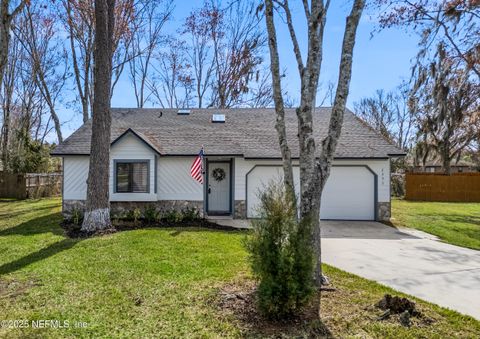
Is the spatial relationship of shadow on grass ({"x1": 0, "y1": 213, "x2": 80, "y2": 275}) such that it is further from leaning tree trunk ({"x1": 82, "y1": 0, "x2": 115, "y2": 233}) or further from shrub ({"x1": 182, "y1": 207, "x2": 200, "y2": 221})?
shrub ({"x1": 182, "y1": 207, "x2": 200, "y2": 221})

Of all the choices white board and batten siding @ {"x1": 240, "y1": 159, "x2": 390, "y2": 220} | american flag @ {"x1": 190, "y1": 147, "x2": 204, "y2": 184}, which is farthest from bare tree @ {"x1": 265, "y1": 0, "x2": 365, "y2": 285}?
white board and batten siding @ {"x1": 240, "y1": 159, "x2": 390, "y2": 220}

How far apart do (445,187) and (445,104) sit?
538cm

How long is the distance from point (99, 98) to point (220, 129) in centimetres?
565

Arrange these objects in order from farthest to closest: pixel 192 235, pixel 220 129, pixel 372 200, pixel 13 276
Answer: pixel 220 129, pixel 372 200, pixel 192 235, pixel 13 276

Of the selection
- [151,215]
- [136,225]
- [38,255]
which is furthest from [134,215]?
[38,255]

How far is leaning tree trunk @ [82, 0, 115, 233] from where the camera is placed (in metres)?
9.05

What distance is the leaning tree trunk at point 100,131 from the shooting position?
905cm

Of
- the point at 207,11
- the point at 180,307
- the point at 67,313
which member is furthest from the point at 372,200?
the point at 207,11

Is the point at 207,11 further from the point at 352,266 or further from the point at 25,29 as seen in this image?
the point at 352,266

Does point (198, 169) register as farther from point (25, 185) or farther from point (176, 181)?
point (25, 185)

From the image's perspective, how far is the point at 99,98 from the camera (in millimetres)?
9148

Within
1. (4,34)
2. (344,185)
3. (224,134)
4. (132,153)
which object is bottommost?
(344,185)

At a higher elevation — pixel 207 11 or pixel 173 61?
pixel 207 11

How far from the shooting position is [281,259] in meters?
3.61
